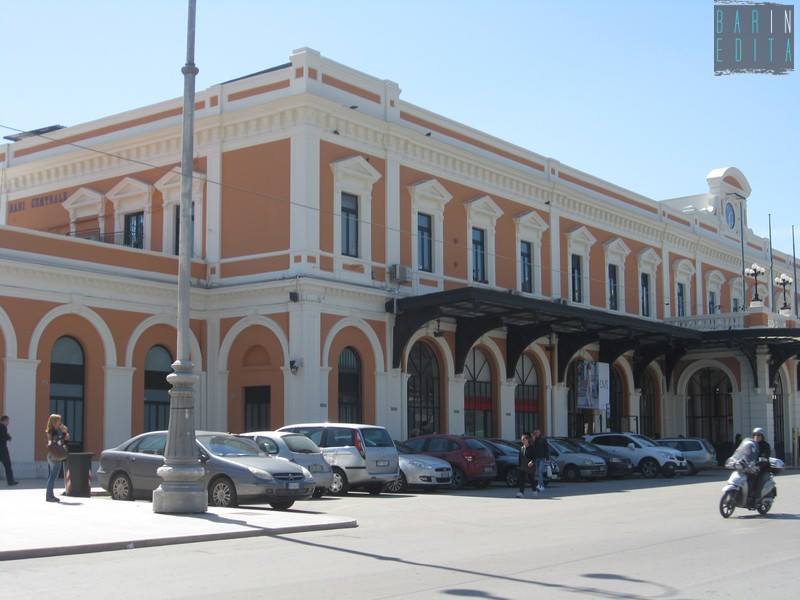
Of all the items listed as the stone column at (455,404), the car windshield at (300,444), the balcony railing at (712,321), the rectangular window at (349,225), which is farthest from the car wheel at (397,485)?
the balcony railing at (712,321)

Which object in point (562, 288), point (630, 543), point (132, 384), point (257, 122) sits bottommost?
point (630, 543)

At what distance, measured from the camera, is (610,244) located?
4766 centimetres

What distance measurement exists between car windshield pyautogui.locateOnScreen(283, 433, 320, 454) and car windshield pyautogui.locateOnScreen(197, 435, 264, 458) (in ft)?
7.13

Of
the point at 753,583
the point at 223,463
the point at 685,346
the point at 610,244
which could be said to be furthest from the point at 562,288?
the point at 753,583

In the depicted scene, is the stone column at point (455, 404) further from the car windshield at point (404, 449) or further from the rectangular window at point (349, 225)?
the car windshield at point (404, 449)

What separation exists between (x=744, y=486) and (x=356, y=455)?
9.46 metres

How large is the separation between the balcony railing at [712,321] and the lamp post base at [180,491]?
36.3 meters

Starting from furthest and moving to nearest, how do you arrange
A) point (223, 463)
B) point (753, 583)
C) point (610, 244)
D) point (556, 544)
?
1. point (610, 244)
2. point (223, 463)
3. point (556, 544)
4. point (753, 583)

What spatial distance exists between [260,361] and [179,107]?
916 cm

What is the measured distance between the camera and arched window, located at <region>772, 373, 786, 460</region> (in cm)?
5222

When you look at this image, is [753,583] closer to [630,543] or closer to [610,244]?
[630,543]

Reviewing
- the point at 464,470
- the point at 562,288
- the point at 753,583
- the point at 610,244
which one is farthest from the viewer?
the point at 610,244

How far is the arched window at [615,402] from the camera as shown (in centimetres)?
4734

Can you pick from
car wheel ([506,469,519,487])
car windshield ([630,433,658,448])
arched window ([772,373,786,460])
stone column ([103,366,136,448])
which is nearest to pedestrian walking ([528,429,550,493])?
car wheel ([506,469,519,487])
